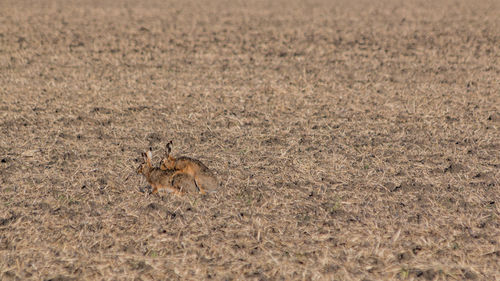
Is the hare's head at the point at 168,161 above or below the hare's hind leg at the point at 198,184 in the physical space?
above

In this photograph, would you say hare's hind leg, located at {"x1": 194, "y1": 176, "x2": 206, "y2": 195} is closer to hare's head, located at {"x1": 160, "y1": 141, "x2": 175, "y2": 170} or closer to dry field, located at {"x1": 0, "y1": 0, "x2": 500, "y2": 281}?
dry field, located at {"x1": 0, "y1": 0, "x2": 500, "y2": 281}

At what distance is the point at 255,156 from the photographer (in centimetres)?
621

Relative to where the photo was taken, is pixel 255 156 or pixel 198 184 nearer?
pixel 198 184

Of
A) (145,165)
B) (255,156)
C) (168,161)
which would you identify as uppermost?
(168,161)

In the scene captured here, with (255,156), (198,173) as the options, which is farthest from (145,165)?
(255,156)

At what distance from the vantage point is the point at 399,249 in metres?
4.37

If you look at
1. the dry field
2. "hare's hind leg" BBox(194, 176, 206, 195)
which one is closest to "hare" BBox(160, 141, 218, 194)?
"hare's hind leg" BBox(194, 176, 206, 195)

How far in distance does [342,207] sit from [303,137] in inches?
77.9

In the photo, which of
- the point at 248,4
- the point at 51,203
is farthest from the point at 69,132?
the point at 248,4

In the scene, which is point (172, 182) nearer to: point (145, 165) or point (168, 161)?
point (168, 161)

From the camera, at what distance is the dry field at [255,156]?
14.0 ft

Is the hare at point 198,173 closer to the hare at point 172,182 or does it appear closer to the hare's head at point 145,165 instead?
the hare at point 172,182

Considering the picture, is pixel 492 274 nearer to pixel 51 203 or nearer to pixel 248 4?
pixel 51 203

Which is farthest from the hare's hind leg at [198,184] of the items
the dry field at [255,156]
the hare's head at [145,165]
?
the hare's head at [145,165]
